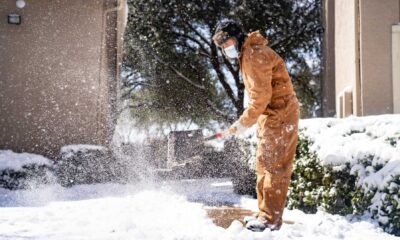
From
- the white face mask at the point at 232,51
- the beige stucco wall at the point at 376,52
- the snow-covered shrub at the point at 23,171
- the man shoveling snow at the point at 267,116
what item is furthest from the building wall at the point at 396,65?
the snow-covered shrub at the point at 23,171

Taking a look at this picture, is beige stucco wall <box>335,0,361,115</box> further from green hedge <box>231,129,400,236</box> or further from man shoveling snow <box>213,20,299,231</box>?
man shoveling snow <box>213,20,299,231</box>

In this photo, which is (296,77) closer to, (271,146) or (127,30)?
(127,30)

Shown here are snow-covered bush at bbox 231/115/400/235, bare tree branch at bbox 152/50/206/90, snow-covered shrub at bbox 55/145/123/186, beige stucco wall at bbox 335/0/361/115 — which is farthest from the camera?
bare tree branch at bbox 152/50/206/90

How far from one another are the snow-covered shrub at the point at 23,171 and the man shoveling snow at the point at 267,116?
5.66 m

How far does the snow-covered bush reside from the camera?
396 cm

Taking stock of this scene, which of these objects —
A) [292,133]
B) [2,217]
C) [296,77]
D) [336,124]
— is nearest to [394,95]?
[336,124]

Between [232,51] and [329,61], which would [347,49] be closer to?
[329,61]

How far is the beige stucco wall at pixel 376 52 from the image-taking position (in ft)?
26.2

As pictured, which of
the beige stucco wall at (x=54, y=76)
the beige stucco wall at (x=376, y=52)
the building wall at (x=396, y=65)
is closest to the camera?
the building wall at (x=396, y=65)

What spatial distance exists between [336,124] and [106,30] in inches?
330

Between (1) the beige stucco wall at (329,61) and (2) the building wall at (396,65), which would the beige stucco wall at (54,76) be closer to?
(1) the beige stucco wall at (329,61)

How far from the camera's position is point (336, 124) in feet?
17.7

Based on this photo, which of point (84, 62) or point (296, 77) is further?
point (296, 77)

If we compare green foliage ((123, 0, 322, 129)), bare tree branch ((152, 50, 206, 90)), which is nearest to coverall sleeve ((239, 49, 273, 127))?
green foliage ((123, 0, 322, 129))
